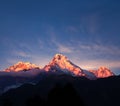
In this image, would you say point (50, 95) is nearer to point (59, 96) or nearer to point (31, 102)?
point (59, 96)

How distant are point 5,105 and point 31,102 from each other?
25.8 feet

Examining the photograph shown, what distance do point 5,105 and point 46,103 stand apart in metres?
12.1

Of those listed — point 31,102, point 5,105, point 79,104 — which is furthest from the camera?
point 5,105

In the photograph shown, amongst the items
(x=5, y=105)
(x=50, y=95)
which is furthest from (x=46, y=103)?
Result: (x=5, y=105)

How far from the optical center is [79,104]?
60.1m

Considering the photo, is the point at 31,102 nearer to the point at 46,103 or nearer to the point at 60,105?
the point at 46,103

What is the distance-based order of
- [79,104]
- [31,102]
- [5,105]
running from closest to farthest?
1. [79,104]
2. [31,102]
3. [5,105]

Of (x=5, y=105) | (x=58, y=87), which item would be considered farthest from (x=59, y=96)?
(x=5, y=105)

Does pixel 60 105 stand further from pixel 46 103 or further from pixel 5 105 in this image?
pixel 5 105

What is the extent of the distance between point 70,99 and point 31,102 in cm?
967

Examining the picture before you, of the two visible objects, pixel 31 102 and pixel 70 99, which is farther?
pixel 31 102

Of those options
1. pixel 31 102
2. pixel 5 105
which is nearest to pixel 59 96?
pixel 31 102

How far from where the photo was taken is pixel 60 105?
60.7m

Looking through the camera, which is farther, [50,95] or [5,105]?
[5,105]
